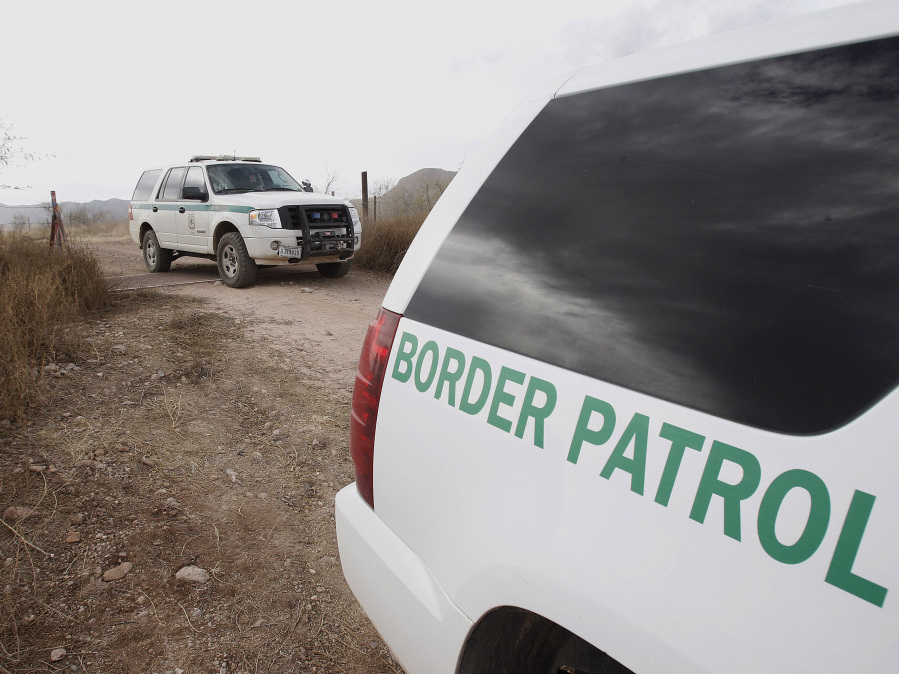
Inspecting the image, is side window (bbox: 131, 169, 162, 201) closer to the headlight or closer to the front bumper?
the headlight

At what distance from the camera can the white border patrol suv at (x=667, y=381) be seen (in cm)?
79

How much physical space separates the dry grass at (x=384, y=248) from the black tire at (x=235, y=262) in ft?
9.34

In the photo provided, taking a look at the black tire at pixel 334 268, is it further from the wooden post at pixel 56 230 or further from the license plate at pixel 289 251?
the wooden post at pixel 56 230

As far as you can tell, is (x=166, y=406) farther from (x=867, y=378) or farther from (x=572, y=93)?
(x=867, y=378)

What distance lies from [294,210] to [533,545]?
8247 millimetres

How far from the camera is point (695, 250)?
1.03 metres

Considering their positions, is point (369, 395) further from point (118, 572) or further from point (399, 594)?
point (118, 572)

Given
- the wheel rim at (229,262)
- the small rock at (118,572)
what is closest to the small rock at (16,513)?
the small rock at (118,572)

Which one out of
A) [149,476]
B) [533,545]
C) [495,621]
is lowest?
[149,476]

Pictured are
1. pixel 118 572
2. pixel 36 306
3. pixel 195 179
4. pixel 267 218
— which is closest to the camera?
pixel 118 572

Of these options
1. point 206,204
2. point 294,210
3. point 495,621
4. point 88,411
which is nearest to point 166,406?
point 88,411

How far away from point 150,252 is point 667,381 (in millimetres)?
11725

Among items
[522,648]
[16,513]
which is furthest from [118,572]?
[522,648]

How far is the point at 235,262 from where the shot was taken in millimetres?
8727
